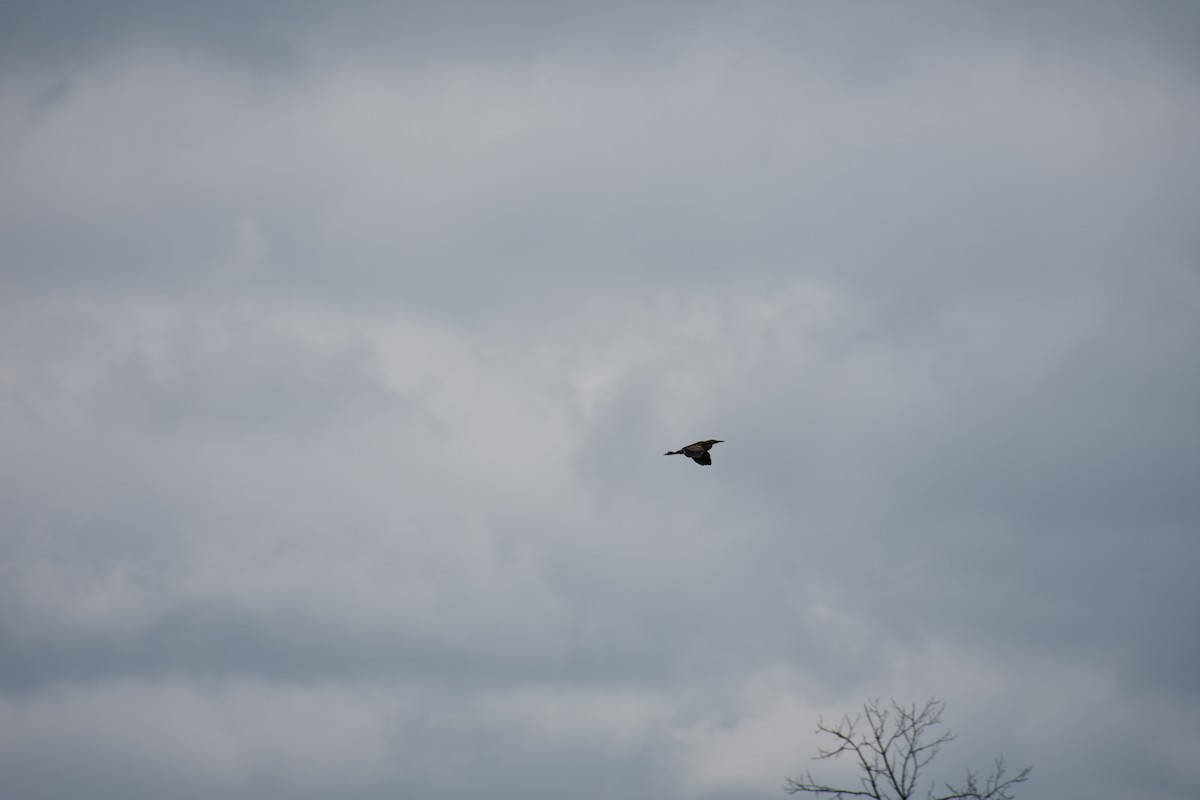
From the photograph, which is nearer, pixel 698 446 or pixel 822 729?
pixel 822 729

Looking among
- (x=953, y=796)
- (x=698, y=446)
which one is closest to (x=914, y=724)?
(x=953, y=796)

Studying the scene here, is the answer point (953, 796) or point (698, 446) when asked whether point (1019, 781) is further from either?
point (698, 446)

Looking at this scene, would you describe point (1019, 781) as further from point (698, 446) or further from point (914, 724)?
point (698, 446)

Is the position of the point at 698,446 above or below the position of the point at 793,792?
above

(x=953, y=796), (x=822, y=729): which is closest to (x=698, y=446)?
(x=822, y=729)

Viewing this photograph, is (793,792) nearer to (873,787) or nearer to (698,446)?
(873,787)

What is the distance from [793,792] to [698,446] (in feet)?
31.4

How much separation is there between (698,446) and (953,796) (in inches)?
439

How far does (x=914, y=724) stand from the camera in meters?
25.6

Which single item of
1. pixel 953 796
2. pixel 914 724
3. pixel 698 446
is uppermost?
pixel 698 446

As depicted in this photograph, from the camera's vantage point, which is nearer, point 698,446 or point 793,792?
point 793,792

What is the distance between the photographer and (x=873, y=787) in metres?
24.4

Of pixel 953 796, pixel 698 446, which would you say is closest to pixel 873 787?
pixel 953 796

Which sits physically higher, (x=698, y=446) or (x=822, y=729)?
(x=698, y=446)
